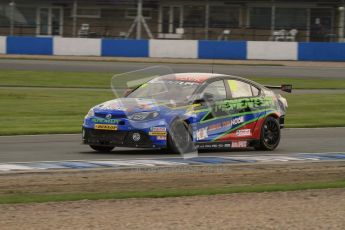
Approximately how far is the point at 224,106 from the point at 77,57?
1078 inches

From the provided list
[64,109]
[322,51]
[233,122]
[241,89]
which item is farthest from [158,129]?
[322,51]

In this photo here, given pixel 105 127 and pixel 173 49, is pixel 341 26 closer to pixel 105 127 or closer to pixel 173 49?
pixel 173 49

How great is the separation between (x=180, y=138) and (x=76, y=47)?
28.6 meters

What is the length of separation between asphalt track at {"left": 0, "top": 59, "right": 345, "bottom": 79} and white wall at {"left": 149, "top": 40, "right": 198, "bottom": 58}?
390 centimetres

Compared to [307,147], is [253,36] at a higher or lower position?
higher

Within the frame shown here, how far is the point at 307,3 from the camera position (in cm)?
4597

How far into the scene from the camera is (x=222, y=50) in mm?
40062

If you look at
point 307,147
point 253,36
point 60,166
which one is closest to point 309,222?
point 60,166

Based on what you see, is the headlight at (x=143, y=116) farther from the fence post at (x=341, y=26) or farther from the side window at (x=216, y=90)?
the fence post at (x=341, y=26)

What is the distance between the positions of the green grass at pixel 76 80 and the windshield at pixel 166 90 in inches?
578

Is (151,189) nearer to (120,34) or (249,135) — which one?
(249,135)

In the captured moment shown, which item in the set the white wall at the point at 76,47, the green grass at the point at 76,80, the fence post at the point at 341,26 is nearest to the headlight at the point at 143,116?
the green grass at the point at 76,80

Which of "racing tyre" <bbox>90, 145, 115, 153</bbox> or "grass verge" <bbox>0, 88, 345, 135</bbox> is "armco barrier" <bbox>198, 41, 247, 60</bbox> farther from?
"racing tyre" <bbox>90, 145, 115, 153</bbox>

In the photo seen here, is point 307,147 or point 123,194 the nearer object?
A: point 123,194
